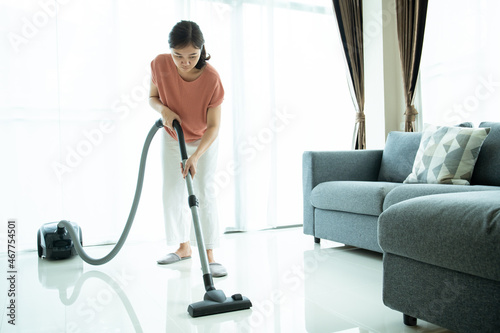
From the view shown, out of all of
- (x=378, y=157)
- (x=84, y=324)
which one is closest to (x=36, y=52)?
(x=84, y=324)

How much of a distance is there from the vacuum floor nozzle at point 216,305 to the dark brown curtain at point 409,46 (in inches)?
106

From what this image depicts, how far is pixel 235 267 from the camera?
2.44 metres

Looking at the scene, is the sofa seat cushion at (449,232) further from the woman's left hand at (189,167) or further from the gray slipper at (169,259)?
the gray slipper at (169,259)

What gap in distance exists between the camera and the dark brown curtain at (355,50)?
13.3 ft

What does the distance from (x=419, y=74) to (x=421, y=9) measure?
1.76 feet

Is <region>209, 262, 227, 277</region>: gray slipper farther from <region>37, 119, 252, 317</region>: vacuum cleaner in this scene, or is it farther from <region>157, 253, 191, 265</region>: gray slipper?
<region>37, 119, 252, 317</region>: vacuum cleaner

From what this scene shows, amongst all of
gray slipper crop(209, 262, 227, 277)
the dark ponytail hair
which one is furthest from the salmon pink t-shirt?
gray slipper crop(209, 262, 227, 277)

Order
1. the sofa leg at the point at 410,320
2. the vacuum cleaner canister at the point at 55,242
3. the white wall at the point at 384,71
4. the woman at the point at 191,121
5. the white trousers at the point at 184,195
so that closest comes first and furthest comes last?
the sofa leg at the point at 410,320 < the woman at the point at 191,121 < the white trousers at the point at 184,195 < the vacuum cleaner canister at the point at 55,242 < the white wall at the point at 384,71

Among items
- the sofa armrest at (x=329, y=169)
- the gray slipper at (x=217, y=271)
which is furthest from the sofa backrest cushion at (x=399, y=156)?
the gray slipper at (x=217, y=271)

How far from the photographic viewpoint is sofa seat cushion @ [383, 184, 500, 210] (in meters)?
2.15

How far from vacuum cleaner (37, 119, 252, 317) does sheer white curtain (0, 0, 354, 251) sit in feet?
1.18

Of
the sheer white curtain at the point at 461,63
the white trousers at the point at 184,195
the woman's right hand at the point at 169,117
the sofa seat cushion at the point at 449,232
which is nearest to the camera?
the sofa seat cushion at the point at 449,232

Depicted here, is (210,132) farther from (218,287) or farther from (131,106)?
(131,106)

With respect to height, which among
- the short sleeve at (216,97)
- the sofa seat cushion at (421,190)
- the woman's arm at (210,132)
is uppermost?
the short sleeve at (216,97)
